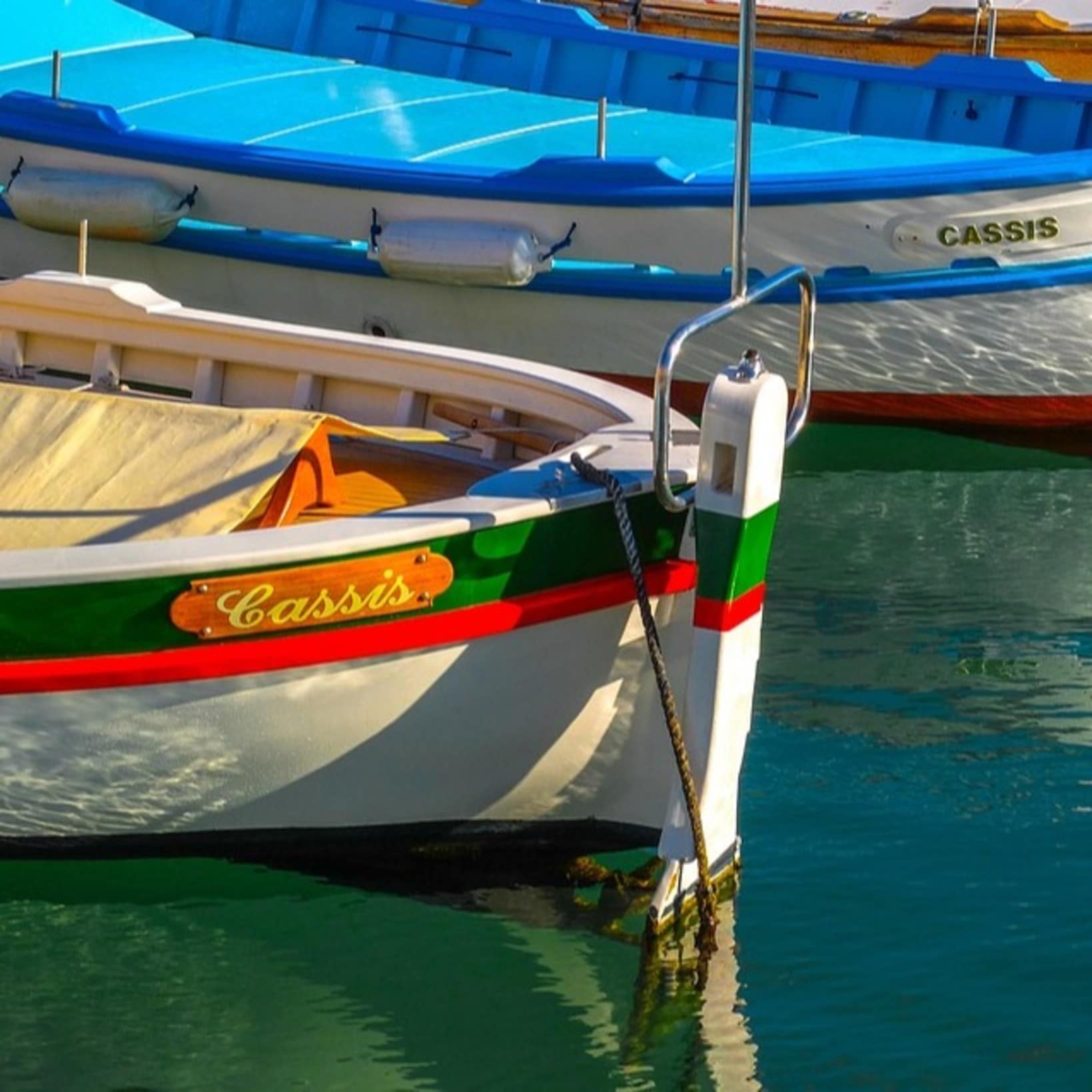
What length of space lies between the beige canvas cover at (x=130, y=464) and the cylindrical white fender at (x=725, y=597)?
1003 mm

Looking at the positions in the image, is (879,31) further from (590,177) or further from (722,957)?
(722,957)

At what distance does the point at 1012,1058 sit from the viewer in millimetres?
4258

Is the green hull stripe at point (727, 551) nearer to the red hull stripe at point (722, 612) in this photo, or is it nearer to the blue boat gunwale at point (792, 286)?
the red hull stripe at point (722, 612)

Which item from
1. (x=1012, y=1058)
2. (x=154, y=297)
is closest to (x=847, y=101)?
(x=154, y=297)

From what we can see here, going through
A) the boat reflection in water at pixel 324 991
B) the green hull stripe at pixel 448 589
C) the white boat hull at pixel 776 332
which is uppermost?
the white boat hull at pixel 776 332

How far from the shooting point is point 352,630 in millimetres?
4316

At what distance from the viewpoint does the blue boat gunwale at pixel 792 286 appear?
8.01 metres

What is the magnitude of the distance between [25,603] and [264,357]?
1.58 meters

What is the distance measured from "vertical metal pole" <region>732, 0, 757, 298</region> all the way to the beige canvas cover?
1.02 metres

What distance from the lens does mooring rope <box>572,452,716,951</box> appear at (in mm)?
4352

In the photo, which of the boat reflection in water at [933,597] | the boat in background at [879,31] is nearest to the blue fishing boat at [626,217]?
the boat reflection in water at [933,597]

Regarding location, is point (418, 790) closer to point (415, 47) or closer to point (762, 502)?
point (762, 502)

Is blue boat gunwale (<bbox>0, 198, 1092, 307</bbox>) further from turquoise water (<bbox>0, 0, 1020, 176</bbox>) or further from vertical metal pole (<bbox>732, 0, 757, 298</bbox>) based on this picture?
vertical metal pole (<bbox>732, 0, 757, 298</bbox>)

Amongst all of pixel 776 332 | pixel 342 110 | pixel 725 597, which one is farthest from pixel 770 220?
pixel 725 597
